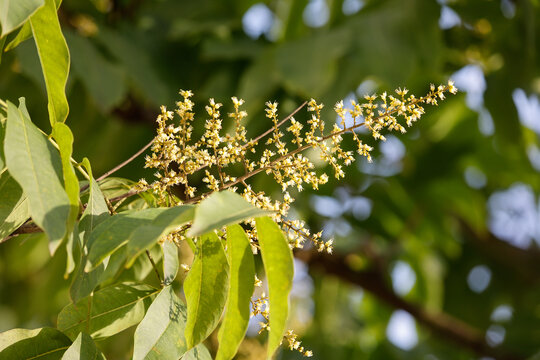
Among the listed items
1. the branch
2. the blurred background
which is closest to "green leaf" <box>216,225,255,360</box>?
the blurred background

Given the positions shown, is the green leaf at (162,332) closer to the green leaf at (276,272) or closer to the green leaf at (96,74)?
the green leaf at (276,272)

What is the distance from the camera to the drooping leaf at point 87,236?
613mm

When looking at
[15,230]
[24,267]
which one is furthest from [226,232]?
[24,267]

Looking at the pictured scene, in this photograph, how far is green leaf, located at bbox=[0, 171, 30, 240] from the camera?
2.34 ft

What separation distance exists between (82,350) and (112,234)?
16 centimetres

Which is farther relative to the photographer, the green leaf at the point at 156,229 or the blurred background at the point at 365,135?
the blurred background at the point at 365,135

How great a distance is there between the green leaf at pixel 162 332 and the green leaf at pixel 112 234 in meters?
0.11

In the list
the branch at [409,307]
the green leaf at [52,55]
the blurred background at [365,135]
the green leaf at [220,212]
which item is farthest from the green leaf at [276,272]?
the branch at [409,307]

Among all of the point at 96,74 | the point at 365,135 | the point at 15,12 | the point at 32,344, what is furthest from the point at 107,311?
the point at 365,135

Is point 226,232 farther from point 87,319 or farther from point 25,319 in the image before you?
point 25,319

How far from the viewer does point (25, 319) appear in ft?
9.14

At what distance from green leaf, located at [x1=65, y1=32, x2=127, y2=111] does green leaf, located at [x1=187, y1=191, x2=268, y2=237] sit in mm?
1267

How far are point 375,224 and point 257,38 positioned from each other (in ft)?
3.03

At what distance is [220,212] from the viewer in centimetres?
56
